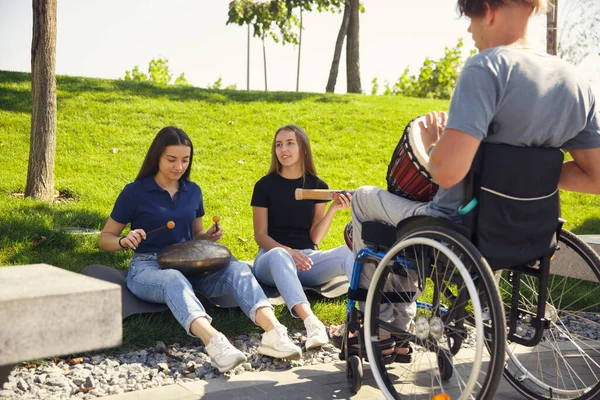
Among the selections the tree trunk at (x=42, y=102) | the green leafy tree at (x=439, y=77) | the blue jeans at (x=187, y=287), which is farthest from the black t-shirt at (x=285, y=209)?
the green leafy tree at (x=439, y=77)

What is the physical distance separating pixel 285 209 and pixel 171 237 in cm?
84

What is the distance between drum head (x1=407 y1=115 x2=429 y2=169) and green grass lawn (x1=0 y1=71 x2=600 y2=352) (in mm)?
1767

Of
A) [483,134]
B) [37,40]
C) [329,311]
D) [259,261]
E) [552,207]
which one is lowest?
[329,311]

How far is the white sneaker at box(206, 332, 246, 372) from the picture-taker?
138 inches

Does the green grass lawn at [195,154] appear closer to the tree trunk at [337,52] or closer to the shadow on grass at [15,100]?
the shadow on grass at [15,100]

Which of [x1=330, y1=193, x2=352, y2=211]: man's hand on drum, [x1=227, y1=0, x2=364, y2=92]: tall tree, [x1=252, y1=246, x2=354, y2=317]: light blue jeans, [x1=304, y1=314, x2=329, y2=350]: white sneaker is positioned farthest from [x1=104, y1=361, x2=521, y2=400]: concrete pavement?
[x1=227, y1=0, x2=364, y2=92]: tall tree

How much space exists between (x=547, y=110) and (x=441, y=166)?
0.48 m

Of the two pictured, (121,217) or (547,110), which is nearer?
(547,110)

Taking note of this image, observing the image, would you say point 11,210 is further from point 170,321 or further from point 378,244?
point 378,244

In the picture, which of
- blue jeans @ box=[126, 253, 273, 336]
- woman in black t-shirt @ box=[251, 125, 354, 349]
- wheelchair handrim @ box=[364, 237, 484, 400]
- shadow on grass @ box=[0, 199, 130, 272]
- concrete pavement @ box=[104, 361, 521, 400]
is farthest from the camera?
shadow on grass @ box=[0, 199, 130, 272]

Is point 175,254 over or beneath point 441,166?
beneath

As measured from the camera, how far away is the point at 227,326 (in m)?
4.35

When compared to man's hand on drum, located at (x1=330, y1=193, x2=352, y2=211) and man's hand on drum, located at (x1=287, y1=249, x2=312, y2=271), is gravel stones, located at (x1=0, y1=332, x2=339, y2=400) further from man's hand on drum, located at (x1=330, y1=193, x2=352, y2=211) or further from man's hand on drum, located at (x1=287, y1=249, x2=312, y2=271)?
man's hand on drum, located at (x1=330, y1=193, x2=352, y2=211)

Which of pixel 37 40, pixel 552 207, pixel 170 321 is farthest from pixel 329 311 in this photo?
pixel 37 40
